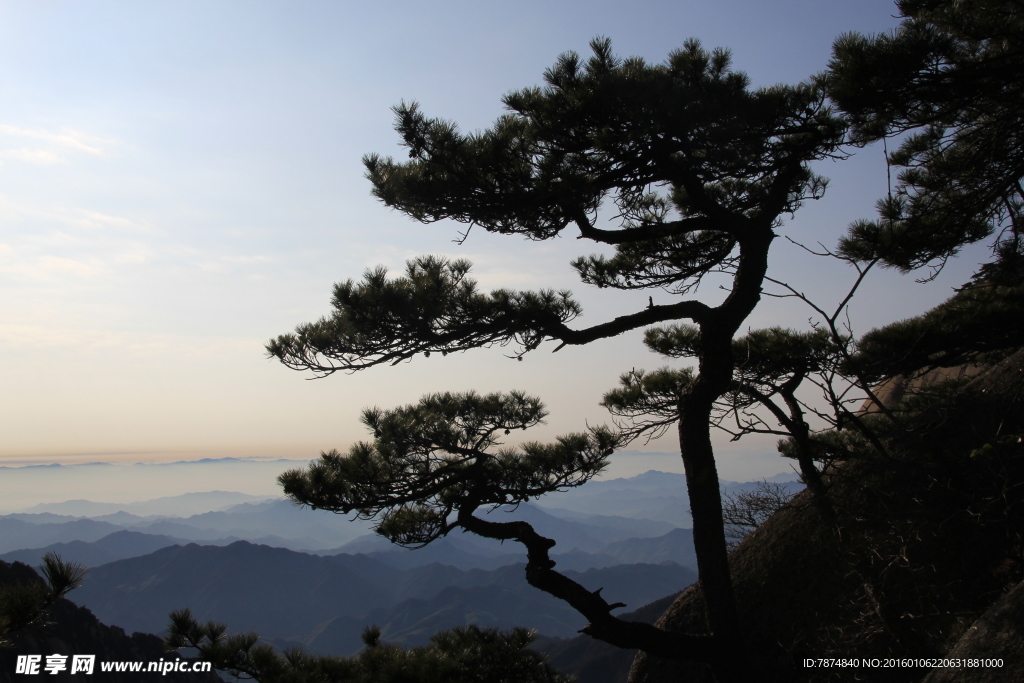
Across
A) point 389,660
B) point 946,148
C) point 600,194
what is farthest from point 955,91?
point 389,660

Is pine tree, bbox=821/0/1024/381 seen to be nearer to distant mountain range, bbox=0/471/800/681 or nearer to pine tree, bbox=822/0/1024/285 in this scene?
pine tree, bbox=822/0/1024/285

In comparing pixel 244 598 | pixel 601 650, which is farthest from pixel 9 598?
pixel 244 598

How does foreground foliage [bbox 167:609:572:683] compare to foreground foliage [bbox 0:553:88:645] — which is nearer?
foreground foliage [bbox 0:553:88:645]

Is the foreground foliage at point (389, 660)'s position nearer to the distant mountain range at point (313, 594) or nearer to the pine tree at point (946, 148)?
the pine tree at point (946, 148)

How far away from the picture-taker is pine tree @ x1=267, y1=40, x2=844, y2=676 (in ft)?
10.7

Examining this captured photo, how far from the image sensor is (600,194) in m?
3.45

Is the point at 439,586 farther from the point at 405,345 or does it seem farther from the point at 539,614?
the point at 405,345

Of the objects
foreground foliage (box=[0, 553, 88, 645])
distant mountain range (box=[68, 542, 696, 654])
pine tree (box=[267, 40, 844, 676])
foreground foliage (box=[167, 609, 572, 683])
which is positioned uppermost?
pine tree (box=[267, 40, 844, 676])

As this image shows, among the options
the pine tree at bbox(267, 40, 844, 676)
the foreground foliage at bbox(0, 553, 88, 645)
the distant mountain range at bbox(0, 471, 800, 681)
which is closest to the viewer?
the foreground foliage at bbox(0, 553, 88, 645)

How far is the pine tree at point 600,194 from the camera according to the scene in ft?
10.7

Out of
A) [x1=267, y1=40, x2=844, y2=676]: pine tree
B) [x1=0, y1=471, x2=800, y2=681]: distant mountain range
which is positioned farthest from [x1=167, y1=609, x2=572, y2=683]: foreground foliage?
[x1=0, y1=471, x2=800, y2=681]: distant mountain range

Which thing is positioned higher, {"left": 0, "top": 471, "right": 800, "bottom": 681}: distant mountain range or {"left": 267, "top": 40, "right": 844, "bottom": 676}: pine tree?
{"left": 267, "top": 40, "right": 844, "bottom": 676}: pine tree

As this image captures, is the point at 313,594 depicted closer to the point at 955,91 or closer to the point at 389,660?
the point at 389,660

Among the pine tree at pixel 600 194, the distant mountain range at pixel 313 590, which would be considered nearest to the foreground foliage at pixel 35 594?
the pine tree at pixel 600 194
